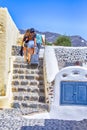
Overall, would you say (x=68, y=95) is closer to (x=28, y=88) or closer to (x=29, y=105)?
(x=29, y=105)

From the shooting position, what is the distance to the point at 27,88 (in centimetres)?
1200

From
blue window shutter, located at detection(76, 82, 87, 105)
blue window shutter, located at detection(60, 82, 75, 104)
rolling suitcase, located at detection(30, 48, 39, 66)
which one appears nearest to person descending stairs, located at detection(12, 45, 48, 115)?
rolling suitcase, located at detection(30, 48, 39, 66)

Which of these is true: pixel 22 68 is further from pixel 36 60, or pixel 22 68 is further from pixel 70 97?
pixel 70 97

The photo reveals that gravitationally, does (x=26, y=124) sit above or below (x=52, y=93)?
below

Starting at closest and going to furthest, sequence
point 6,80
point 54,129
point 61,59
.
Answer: point 54,129 → point 6,80 → point 61,59

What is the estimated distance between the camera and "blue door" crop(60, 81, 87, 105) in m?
10.4

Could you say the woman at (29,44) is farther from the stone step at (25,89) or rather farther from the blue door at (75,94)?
the blue door at (75,94)

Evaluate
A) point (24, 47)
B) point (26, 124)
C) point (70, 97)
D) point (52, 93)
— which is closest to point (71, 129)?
point (26, 124)

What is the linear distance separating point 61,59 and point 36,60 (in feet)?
17.7

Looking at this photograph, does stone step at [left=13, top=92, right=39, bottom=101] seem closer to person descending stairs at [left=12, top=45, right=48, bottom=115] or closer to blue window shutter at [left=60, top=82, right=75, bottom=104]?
person descending stairs at [left=12, top=45, right=48, bottom=115]

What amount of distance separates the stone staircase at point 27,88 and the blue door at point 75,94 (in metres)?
0.80

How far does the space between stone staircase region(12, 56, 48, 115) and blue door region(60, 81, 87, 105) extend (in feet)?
2.61

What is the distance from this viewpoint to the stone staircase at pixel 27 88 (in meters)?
11.0

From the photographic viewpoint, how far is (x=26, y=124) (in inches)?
354
